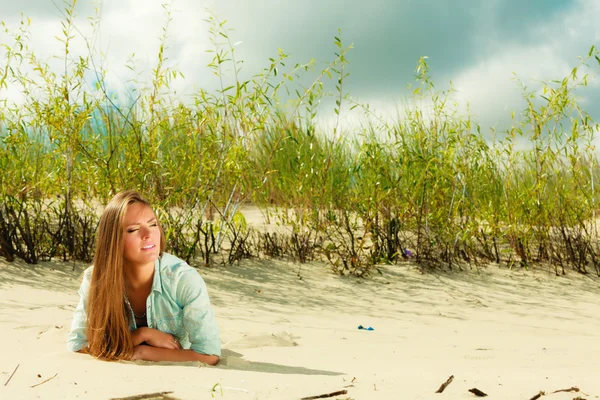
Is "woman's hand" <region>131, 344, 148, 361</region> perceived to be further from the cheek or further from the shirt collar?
the cheek

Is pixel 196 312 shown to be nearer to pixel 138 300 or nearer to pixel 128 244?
pixel 138 300

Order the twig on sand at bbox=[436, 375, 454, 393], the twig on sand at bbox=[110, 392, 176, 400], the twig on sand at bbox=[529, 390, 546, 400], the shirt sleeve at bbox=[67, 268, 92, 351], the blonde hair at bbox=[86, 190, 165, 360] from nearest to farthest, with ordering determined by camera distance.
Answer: the twig on sand at bbox=[110, 392, 176, 400] < the twig on sand at bbox=[529, 390, 546, 400] < the twig on sand at bbox=[436, 375, 454, 393] < the blonde hair at bbox=[86, 190, 165, 360] < the shirt sleeve at bbox=[67, 268, 92, 351]

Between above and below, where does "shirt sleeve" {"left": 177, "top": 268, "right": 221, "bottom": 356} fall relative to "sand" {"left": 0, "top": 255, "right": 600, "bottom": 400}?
above

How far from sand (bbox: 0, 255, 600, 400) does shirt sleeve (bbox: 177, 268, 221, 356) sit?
4.2 inches

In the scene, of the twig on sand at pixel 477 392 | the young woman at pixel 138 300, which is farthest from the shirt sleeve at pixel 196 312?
the twig on sand at pixel 477 392

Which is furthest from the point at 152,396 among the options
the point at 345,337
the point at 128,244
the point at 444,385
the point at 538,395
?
the point at 345,337

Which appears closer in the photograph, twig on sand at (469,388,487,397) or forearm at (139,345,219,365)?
twig on sand at (469,388,487,397)

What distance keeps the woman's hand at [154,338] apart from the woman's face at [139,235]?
1.07ft

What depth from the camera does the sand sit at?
2.64 m

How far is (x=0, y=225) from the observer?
19.5 ft

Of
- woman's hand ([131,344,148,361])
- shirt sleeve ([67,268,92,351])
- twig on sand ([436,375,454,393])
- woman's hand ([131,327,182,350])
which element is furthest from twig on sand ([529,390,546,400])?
shirt sleeve ([67,268,92,351])

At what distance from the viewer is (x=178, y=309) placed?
3.14m

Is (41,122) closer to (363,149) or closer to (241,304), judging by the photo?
(241,304)

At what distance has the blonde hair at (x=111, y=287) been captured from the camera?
2.99 m
